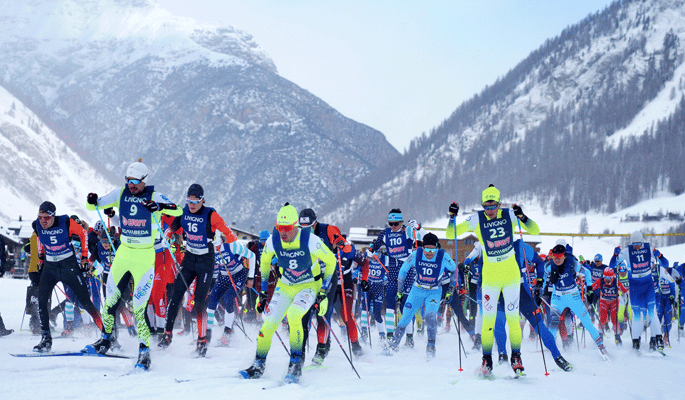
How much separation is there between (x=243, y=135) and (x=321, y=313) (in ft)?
627

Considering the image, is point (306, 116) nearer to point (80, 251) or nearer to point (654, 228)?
point (654, 228)

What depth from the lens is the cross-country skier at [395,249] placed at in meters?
11.2

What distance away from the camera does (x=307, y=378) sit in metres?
7.31

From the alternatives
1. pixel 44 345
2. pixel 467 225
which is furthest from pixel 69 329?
pixel 467 225

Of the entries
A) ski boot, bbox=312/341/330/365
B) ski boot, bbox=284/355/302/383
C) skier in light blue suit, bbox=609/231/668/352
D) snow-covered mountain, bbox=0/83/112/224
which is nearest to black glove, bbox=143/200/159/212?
ski boot, bbox=284/355/302/383

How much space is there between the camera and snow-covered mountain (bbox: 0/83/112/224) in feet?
388

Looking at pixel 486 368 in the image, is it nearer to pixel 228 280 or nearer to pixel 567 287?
pixel 567 287

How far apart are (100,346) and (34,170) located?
146 metres

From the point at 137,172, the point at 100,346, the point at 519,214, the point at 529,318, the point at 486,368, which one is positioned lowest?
the point at 486,368

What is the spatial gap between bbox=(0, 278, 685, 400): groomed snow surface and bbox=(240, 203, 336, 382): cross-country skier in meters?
0.44

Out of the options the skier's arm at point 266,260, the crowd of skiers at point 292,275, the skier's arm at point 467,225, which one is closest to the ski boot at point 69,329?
the crowd of skiers at point 292,275

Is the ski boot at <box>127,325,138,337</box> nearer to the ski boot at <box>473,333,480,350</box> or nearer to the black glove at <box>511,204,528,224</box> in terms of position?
the ski boot at <box>473,333,480,350</box>

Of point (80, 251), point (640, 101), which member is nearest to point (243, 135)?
point (640, 101)

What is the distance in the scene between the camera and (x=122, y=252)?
25.0ft
